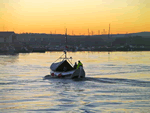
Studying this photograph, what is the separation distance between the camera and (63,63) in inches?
1829

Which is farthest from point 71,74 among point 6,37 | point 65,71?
point 6,37

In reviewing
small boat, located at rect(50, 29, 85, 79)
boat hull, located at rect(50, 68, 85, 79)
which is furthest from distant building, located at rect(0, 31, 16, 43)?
boat hull, located at rect(50, 68, 85, 79)

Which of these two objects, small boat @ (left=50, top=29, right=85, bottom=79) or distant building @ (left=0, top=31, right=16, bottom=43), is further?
distant building @ (left=0, top=31, right=16, bottom=43)

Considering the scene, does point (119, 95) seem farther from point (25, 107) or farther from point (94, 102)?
point (25, 107)

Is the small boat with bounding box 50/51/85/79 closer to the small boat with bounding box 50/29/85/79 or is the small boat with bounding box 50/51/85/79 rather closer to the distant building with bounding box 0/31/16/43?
the small boat with bounding box 50/29/85/79

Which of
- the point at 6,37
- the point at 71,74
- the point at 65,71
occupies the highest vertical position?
the point at 6,37

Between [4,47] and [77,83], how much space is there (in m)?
132

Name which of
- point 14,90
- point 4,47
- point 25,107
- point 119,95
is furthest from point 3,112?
point 4,47

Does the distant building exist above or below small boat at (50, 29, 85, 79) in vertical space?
above

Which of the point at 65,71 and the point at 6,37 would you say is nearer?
the point at 65,71

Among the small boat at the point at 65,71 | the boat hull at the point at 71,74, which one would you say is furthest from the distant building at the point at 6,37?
the boat hull at the point at 71,74

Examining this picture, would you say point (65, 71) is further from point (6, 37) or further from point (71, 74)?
point (6, 37)

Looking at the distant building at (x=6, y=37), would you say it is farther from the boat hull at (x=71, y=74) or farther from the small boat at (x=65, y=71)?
the boat hull at (x=71, y=74)

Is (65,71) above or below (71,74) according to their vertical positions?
above
